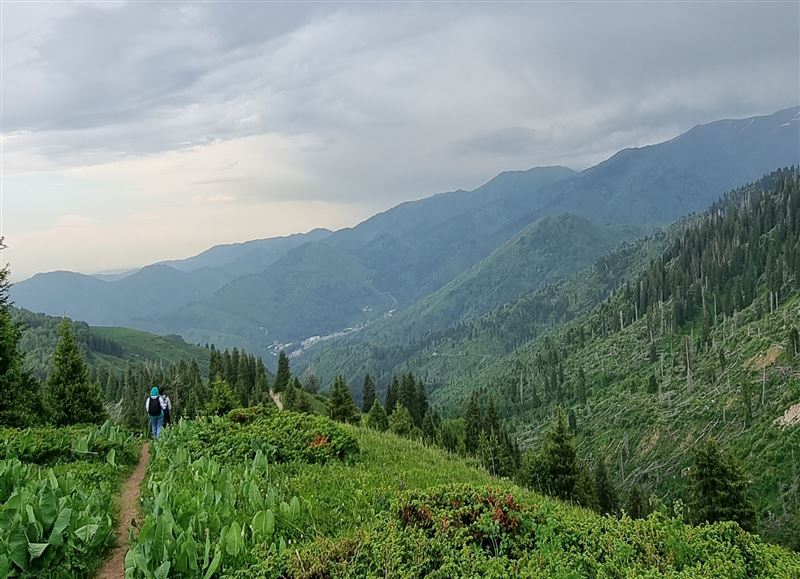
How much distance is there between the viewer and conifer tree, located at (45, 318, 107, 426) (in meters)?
28.5

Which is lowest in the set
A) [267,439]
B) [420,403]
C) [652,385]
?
[652,385]

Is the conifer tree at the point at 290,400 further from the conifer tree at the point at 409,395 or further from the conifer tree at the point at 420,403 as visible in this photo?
the conifer tree at the point at 420,403

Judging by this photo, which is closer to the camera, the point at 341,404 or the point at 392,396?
the point at 341,404

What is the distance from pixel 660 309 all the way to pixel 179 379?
138 meters

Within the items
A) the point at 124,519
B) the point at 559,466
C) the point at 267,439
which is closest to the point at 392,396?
the point at 559,466

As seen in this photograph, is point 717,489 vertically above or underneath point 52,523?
underneath

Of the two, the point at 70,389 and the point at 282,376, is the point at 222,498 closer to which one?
the point at 70,389

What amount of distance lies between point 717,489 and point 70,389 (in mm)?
44304

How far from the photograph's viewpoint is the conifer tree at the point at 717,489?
3950 cm

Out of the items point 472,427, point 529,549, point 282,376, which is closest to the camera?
point 529,549

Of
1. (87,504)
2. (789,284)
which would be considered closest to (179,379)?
(87,504)

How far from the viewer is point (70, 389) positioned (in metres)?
28.8

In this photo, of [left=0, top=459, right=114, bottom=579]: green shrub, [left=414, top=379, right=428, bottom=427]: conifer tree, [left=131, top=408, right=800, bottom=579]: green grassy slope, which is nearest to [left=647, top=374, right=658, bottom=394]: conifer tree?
[left=414, top=379, right=428, bottom=427]: conifer tree

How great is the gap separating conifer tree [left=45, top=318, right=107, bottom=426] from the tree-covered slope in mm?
74269
